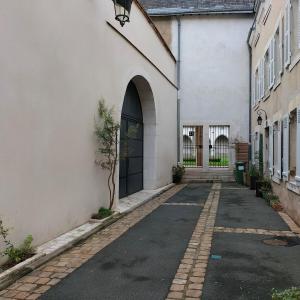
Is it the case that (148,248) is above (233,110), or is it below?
below

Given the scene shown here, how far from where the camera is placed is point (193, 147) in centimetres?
2142

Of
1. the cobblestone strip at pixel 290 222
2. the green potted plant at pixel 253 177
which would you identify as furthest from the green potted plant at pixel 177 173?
the cobblestone strip at pixel 290 222

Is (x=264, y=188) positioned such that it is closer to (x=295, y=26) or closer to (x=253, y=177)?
(x=253, y=177)

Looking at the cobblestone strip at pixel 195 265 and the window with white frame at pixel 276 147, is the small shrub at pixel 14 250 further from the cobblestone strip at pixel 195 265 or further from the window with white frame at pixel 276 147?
the window with white frame at pixel 276 147

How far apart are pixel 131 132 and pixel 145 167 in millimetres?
5523

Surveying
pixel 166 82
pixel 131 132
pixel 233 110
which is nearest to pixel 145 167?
pixel 166 82

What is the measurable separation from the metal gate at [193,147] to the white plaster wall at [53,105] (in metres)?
11.5

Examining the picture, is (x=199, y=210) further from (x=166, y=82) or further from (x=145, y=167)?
(x=166, y=82)

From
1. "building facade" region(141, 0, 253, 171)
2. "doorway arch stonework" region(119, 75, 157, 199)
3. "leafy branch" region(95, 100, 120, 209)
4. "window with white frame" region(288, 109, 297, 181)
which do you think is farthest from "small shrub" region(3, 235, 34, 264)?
"building facade" region(141, 0, 253, 171)

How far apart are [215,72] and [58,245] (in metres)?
15.7

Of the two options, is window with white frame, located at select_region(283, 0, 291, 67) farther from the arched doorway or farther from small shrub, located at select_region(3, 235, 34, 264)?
small shrub, located at select_region(3, 235, 34, 264)

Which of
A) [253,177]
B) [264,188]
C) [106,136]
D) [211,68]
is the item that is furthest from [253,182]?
[106,136]

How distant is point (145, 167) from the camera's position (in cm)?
1471

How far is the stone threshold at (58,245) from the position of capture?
4.75 meters
